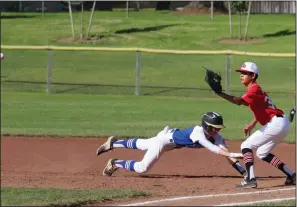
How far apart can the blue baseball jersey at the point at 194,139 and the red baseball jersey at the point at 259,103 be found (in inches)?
26.6

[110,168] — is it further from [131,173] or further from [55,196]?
[55,196]

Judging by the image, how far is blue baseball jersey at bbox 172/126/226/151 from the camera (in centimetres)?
989

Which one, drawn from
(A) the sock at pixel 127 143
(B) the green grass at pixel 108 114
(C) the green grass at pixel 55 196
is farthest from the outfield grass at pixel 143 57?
(C) the green grass at pixel 55 196

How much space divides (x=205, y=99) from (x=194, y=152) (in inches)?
383

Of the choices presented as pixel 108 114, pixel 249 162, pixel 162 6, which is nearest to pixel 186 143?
pixel 249 162

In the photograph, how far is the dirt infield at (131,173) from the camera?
30.8 feet

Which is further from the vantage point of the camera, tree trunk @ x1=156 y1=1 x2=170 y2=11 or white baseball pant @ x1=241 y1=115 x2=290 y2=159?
tree trunk @ x1=156 y1=1 x2=170 y2=11

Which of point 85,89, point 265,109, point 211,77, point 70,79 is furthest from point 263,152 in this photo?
point 70,79

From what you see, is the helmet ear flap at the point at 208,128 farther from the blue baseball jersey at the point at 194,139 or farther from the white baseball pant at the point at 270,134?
the white baseball pant at the point at 270,134

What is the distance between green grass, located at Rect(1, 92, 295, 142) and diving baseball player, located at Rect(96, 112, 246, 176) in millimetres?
4299

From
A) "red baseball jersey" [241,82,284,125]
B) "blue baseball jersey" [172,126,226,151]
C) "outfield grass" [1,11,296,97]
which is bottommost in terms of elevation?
"outfield grass" [1,11,296,97]

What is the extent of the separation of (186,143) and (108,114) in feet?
28.7

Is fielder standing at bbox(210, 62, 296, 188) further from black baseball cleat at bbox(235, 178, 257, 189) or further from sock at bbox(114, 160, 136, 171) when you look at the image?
sock at bbox(114, 160, 136, 171)

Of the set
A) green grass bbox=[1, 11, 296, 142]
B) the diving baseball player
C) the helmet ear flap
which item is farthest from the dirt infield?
green grass bbox=[1, 11, 296, 142]
